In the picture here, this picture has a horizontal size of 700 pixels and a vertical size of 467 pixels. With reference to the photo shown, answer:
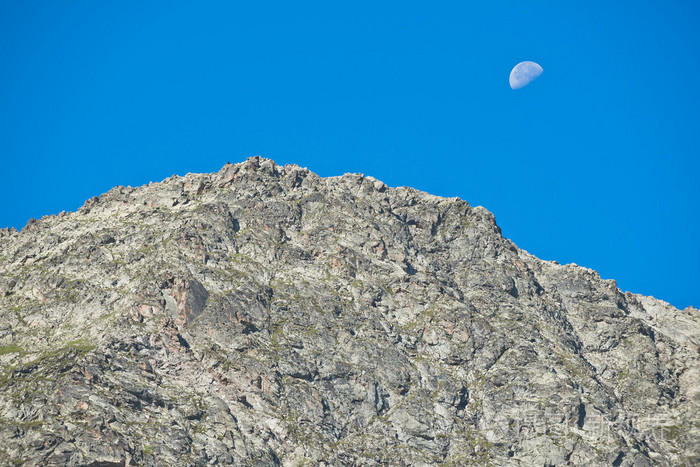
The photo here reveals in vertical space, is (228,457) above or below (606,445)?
below

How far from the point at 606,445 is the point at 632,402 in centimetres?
1781

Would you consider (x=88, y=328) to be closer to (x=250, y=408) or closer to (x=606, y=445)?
(x=250, y=408)

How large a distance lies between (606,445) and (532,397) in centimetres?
1631

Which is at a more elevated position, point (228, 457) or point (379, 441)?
point (379, 441)

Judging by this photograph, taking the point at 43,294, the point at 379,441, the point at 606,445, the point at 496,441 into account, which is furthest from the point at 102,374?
the point at 606,445

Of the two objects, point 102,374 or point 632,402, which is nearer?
point 102,374

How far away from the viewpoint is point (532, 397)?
180m

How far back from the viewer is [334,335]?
188 metres

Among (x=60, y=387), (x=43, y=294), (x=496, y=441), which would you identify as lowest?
(x=60, y=387)

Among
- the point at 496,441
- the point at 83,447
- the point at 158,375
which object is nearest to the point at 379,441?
the point at 496,441

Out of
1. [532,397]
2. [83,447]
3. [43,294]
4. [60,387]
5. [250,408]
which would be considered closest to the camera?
[83,447]

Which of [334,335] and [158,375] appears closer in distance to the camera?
[158,375]

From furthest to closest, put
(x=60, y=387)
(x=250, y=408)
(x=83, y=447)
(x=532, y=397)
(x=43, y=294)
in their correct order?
(x=43, y=294), (x=532, y=397), (x=250, y=408), (x=60, y=387), (x=83, y=447)

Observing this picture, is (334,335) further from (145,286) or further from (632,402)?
(632,402)
